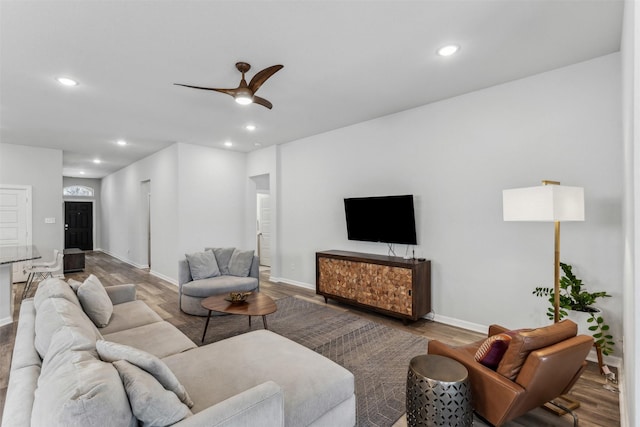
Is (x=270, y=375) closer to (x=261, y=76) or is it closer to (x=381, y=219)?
(x=261, y=76)

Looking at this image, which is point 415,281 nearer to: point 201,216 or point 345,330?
point 345,330

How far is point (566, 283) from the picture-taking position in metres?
2.81

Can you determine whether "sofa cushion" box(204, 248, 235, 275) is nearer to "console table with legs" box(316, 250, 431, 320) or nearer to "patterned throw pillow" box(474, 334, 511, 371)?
"console table with legs" box(316, 250, 431, 320)

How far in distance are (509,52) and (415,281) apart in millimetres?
2521

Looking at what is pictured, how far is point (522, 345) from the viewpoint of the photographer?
1.72 meters

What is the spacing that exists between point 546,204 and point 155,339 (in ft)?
10.0

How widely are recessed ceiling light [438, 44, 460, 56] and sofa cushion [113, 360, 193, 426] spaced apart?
10.2ft

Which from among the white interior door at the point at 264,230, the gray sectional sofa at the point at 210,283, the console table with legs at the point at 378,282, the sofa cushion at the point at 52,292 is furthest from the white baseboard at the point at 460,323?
the white interior door at the point at 264,230

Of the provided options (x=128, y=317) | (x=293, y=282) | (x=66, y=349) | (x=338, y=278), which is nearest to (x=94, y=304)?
(x=128, y=317)

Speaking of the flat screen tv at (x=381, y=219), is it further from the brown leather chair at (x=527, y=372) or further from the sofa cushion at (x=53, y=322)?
the sofa cushion at (x=53, y=322)

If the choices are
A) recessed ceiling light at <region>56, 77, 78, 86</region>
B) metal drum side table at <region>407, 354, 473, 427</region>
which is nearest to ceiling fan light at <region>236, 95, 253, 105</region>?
recessed ceiling light at <region>56, 77, 78, 86</region>

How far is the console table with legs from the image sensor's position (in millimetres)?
3805

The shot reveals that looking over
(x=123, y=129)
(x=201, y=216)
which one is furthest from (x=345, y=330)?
(x=123, y=129)

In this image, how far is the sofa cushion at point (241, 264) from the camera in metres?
4.68
